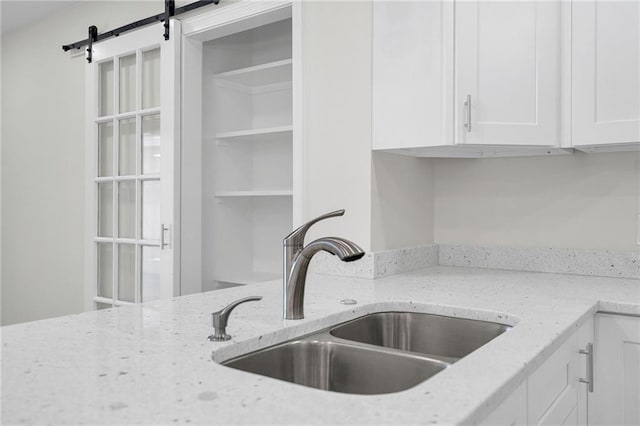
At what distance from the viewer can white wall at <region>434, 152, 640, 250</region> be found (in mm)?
2018

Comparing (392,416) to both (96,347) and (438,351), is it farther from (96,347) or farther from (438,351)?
(438,351)

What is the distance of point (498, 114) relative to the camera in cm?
188

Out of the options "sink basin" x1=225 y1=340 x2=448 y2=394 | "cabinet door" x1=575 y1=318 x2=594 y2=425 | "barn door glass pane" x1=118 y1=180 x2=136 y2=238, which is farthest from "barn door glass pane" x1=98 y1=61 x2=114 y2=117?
"cabinet door" x1=575 y1=318 x2=594 y2=425

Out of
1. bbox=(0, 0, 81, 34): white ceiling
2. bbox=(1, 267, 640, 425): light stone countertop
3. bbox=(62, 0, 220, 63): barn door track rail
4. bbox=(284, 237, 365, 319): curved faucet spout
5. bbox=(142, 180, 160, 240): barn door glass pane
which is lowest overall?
bbox=(1, 267, 640, 425): light stone countertop

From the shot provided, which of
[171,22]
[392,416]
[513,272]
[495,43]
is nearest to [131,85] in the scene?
[171,22]

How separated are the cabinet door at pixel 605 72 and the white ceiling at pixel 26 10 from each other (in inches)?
119

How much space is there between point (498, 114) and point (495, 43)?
0.25 m

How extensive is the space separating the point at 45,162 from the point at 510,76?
310cm

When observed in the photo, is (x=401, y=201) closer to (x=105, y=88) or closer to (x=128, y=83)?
(x=128, y=83)

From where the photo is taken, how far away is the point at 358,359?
3.78 ft

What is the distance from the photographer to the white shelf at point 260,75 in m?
2.84

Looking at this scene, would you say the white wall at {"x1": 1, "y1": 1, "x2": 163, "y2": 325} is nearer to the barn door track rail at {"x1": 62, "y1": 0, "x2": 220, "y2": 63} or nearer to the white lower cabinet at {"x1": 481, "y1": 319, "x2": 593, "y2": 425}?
the barn door track rail at {"x1": 62, "y1": 0, "x2": 220, "y2": 63}

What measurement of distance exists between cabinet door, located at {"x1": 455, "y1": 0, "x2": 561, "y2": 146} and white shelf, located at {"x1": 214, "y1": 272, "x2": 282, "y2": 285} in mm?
1484

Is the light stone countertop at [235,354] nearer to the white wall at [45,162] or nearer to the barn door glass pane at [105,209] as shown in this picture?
the barn door glass pane at [105,209]
